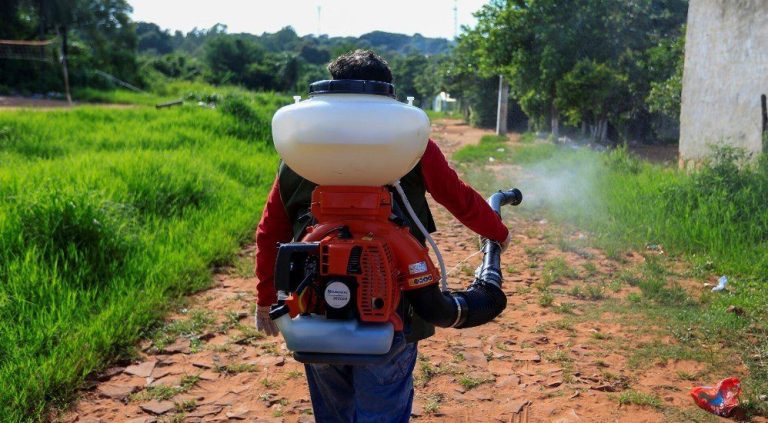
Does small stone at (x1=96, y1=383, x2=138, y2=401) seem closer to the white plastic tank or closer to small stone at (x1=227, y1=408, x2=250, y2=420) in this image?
small stone at (x1=227, y1=408, x2=250, y2=420)

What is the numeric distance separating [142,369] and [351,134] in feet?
8.70

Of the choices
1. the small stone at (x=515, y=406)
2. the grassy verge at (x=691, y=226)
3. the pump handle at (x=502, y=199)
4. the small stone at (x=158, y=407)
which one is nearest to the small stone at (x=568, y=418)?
the small stone at (x=515, y=406)

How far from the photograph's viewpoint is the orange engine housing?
1521 mm

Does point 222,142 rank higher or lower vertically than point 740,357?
higher

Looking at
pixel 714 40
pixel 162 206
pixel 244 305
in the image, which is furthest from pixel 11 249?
pixel 714 40

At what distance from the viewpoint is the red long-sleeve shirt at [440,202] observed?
1895 millimetres

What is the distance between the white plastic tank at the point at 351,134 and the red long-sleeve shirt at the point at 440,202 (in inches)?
12.0

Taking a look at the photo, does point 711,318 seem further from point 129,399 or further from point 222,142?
point 222,142

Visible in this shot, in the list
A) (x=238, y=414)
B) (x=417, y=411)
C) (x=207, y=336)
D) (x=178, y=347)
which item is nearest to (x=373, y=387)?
(x=417, y=411)

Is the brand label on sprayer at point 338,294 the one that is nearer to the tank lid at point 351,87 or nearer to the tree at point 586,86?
the tank lid at point 351,87

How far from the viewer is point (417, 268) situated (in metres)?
1.61

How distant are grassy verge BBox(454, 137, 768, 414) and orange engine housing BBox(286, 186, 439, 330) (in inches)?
89.4

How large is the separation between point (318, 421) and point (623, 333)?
2521 millimetres

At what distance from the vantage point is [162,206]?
20.6ft
